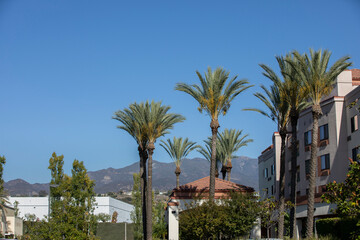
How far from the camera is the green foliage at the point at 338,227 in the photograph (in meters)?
34.1

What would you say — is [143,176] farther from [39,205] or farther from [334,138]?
[39,205]

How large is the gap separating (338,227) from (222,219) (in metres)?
8.67

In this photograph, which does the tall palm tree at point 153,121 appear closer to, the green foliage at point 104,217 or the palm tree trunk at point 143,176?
the palm tree trunk at point 143,176

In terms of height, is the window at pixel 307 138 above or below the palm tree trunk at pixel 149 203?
above

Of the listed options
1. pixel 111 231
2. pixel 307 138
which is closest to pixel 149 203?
pixel 111 231

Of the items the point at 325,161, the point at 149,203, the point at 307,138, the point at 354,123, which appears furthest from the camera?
the point at 307,138

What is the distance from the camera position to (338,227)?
37.8m

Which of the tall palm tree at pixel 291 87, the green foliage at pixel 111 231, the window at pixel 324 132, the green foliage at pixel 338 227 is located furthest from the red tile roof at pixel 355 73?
the green foliage at pixel 111 231

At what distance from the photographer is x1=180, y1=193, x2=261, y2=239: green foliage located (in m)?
40.2

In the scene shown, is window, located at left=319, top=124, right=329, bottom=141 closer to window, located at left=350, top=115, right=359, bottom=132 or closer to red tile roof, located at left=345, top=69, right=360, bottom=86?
window, located at left=350, top=115, right=359, bottom=132

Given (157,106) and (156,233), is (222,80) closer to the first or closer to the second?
(157,106)

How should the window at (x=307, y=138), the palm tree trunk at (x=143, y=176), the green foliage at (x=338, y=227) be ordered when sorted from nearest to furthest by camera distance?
the green foliage at (x=338, y=227)
the palm tree trunk at (x=143, y=176)
the window at (x=307, y=138)

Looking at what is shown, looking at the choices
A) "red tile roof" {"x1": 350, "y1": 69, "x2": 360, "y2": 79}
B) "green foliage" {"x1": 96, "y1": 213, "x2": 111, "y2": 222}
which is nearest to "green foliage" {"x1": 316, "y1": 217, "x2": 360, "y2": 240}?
"red tile roof" {"x1": 350, "y1": 69, "x2": 360, "y2": 79}

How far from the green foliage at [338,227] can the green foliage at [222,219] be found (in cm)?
532
